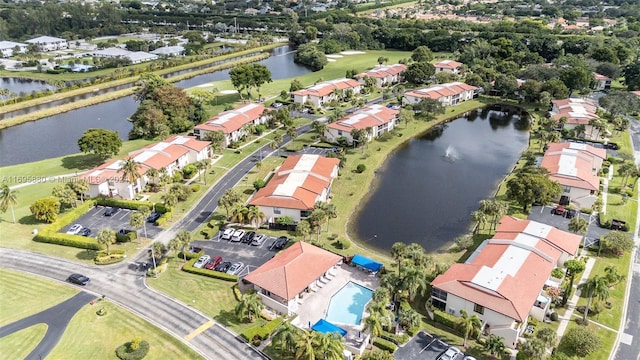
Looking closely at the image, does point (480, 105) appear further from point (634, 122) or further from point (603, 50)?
point (603, 50)

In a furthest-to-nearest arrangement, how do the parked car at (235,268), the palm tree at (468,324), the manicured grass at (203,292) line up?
the parked car at (235,268), the manicured grass at (203,292), the palm tree at (468,324)

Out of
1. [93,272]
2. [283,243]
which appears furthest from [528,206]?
[93,272]

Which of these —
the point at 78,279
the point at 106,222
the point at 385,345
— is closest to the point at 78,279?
the point at 78,279

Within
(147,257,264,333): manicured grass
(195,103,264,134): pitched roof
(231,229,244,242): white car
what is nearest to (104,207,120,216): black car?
(147,257,264,333): manicured grass

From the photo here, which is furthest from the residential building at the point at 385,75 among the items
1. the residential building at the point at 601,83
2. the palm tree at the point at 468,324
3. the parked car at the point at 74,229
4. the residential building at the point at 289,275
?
the palm tree at the point at 468,324

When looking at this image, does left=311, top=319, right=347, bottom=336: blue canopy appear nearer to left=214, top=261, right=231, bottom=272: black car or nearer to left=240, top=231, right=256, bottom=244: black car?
left=214, top=261, right=231, bottom=272: black car

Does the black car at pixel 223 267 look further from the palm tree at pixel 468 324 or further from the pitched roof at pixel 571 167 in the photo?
the pitched roof at pixel 571 167

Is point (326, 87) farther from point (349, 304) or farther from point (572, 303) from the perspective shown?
point (572, 303)
